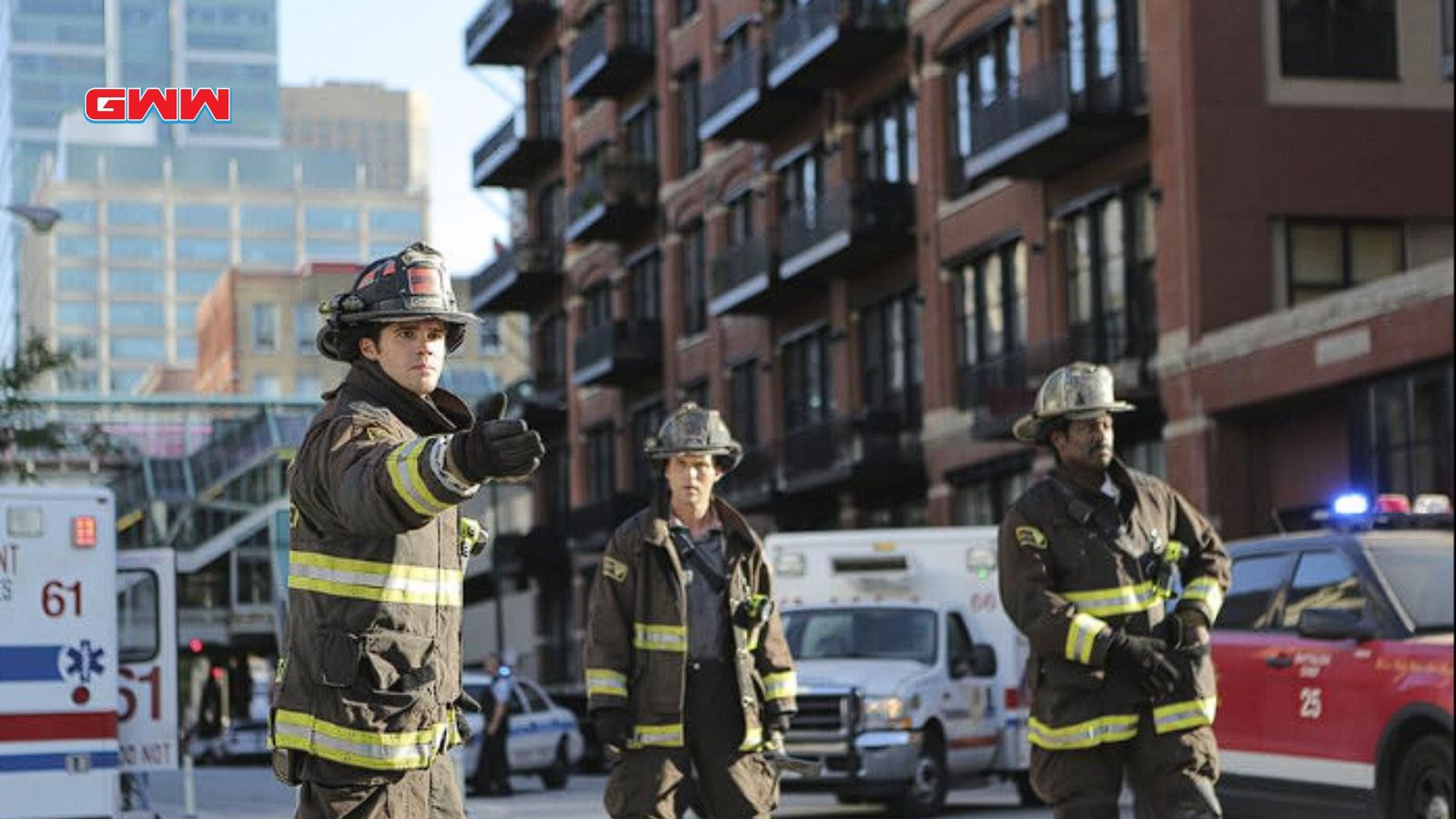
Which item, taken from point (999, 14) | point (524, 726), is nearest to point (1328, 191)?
point (999, 14)

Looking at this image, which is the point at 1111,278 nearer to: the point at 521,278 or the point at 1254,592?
the point at 1254,592

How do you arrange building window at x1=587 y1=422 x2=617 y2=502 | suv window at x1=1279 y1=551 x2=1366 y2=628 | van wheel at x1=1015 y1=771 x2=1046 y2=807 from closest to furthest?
suv window at x1=1279 y1=551 x2=1366 y2=628
van wheel at x1=1015 y1=771 x2=1046 y2=807
building window at x1=587 y1=422 x2=617 y2=502

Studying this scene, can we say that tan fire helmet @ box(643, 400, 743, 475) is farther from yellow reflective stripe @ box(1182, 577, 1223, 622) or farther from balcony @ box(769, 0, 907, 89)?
balcony @ box(769, 0, 907, 89)

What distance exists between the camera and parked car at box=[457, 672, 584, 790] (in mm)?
32906

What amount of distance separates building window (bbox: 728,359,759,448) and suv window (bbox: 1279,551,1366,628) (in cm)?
3700

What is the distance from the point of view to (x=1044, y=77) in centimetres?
3641

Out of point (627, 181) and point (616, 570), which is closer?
point (616, 570)

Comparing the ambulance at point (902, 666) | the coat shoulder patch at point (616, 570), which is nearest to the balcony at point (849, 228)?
the ambulance at point (902, 666)

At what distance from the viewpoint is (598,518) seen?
5875 centimetres

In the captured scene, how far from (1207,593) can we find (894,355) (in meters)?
35.4

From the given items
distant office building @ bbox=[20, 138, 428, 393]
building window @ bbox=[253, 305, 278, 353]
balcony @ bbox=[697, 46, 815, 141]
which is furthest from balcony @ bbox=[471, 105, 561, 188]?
distant office building @ bbox=[20, 138, 428, 393]

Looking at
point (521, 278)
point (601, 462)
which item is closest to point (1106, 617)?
point (601, 462)

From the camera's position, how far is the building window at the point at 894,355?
44.2 meters

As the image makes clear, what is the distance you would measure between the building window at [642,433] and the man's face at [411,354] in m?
49.7
